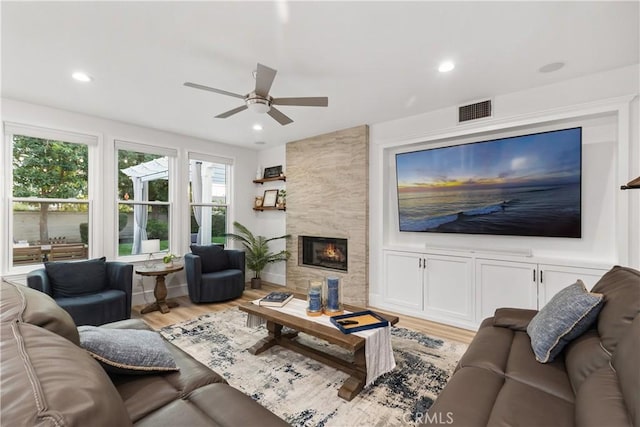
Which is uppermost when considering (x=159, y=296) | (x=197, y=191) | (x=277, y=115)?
(x=277, y=115)

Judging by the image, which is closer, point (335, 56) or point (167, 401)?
point (167, 401)

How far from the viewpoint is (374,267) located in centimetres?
418

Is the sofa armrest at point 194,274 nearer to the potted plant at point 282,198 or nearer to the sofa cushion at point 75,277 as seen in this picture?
the sofa cushion at point 75,277

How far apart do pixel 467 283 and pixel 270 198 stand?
364cm

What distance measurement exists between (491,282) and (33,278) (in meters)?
4.80

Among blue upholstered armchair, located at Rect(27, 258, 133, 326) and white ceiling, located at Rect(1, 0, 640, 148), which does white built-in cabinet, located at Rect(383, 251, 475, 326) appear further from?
blue upholstered armchair, located at Rect(27, 258, 133, 326)

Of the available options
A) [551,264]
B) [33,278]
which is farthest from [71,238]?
[551,264]

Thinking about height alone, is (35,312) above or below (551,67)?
below

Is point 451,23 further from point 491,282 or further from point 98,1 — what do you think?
point 491,282

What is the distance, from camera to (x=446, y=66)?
8.28 feet

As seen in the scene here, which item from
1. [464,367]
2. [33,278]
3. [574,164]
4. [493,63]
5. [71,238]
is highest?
[493,63]

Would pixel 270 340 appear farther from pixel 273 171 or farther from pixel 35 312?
pixel 273 171

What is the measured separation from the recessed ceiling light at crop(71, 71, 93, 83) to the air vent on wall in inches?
153

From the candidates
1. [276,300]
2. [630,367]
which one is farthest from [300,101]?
[630,367]
